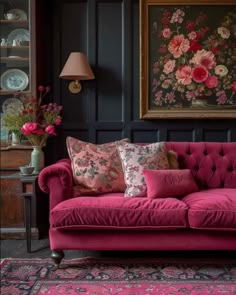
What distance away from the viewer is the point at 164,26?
376cm

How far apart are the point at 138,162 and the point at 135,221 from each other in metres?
0.59

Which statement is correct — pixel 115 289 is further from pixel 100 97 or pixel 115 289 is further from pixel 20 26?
pixel 20 26

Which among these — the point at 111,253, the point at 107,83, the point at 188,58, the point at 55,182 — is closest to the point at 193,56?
the point at 188,58

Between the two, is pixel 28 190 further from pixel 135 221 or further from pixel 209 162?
pixel 209 162

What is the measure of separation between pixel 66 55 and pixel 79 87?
33cm

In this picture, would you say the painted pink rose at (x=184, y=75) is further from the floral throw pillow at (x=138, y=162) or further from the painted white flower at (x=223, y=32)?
the floral throw pillow at (x=138, y=162)

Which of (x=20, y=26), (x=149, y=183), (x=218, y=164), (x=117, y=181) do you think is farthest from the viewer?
(x=20, y=26)

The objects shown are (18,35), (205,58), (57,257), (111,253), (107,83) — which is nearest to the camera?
(57,257)

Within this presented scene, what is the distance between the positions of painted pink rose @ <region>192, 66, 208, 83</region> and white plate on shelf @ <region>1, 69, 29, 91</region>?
1.54 metres

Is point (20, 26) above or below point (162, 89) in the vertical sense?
above

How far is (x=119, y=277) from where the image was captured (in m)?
2.53

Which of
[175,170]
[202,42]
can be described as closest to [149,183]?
[175,170]

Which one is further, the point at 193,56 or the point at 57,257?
the point at 193,56

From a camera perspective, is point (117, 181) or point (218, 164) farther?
point (218, 164)
